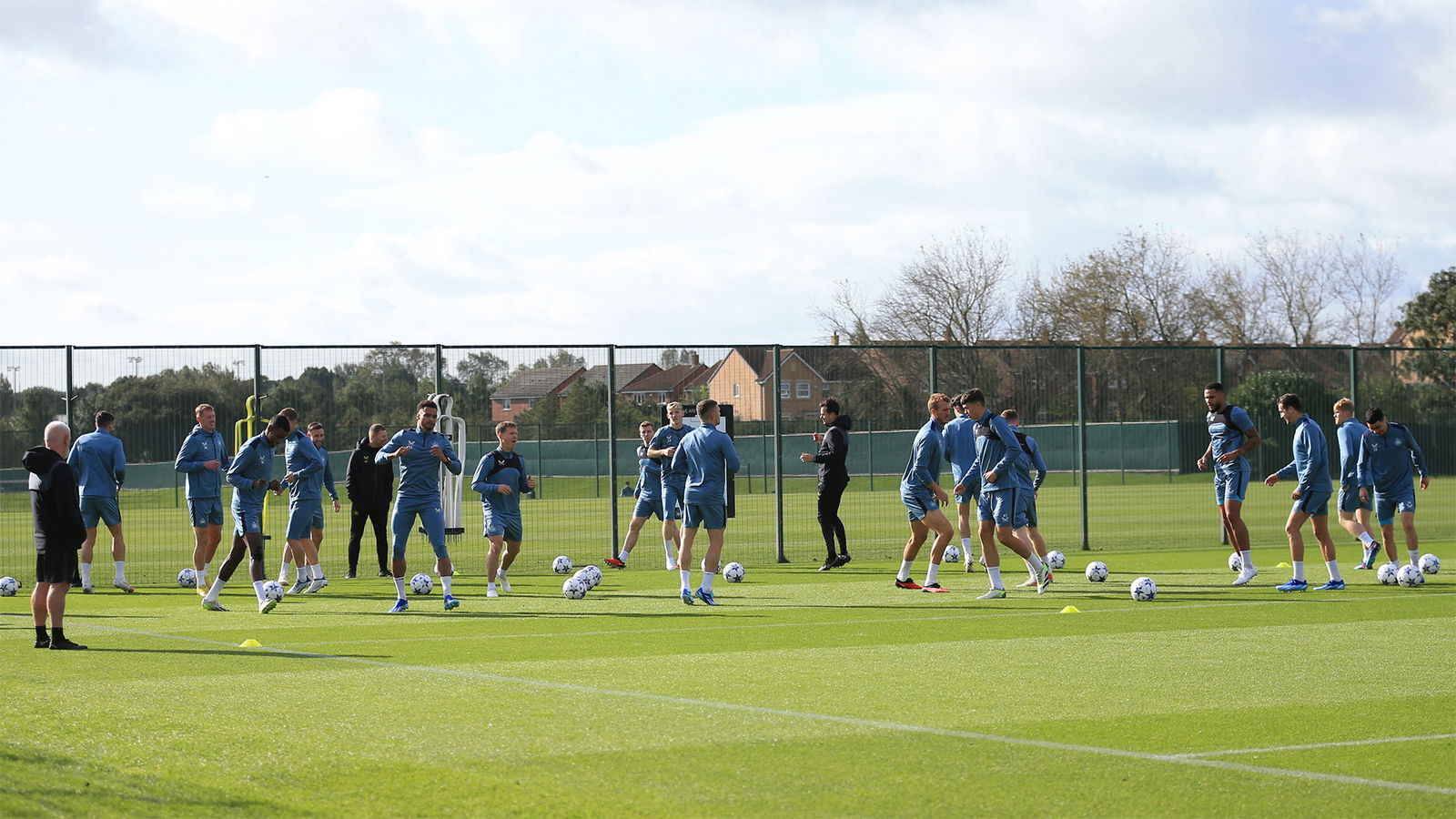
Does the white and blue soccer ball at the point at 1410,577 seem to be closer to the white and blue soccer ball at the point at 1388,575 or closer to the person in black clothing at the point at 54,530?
the white and blue soccer ball at the point at 1388,575

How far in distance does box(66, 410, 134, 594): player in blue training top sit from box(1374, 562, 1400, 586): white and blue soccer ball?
1491 cm

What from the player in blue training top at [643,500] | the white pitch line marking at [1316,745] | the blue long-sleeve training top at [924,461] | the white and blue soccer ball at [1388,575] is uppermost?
the blue long-sleeve training top at [924,461]

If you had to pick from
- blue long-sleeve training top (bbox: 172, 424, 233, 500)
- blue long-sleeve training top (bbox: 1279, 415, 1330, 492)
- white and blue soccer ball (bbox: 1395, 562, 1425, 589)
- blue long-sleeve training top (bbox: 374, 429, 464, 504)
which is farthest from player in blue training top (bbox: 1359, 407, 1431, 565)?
blue long-sleeve training top (bbox: 172, 424, 233, 500)

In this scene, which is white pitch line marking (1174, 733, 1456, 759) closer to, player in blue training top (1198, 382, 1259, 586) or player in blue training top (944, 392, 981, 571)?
player in blue training top (944, 392, 981, 571)

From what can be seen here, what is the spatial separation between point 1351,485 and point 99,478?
1595cm

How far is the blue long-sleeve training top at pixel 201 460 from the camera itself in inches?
706

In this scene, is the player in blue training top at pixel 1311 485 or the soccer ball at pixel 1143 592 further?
the player in blue training top at pixel 1311 485

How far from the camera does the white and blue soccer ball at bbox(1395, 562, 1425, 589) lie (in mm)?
17250

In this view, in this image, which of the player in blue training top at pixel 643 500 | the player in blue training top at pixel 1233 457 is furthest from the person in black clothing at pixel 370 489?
the player in blue training top at pixel 1233 457

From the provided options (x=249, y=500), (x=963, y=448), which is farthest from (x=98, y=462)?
(x=963, y=448)

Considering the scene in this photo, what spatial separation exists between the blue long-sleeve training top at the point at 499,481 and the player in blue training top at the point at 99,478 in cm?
514

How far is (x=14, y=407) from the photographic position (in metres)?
20.9

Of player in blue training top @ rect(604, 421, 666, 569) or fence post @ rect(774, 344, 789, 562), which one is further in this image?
fence post @ rect(774, 344, 789, 562)

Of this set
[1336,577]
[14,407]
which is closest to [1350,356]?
[1336,577]
